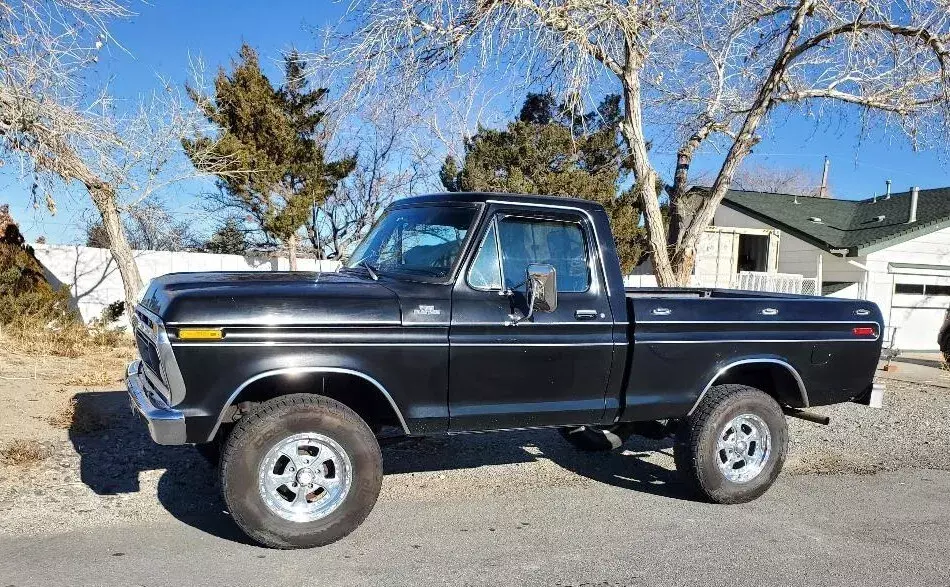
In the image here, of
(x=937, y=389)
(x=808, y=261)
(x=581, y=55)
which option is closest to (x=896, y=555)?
(x=581, y=55)

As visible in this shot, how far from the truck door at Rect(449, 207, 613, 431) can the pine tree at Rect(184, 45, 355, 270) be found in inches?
468

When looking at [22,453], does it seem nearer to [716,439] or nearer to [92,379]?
[92,379]

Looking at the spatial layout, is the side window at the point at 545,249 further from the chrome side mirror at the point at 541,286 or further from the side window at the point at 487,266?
the chrome side mirror at the point at 541,286

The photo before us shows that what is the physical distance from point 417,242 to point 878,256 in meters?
18.4

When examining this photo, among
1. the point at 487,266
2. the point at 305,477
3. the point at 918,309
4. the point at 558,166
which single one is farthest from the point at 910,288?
the point at 305,477

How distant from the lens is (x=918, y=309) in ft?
65.8

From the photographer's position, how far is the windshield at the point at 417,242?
461cm

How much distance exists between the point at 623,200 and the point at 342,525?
15.0 m

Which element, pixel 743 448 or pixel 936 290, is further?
pixel 936 290

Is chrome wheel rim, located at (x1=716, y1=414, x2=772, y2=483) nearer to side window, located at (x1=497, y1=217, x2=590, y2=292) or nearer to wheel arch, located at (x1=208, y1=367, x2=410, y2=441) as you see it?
side window, located at (x1=497, y1=217, x2=590, y2=292)

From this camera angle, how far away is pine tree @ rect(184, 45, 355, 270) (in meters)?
16.6

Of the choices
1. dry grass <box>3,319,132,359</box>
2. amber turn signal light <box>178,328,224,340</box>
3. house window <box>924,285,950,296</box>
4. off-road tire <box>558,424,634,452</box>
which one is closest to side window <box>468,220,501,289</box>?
off-road tire <box>558,424,634,452</box>

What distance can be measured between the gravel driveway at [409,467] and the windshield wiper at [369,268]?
63.0 inches

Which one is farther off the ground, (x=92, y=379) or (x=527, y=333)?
(x=527, y=333)
